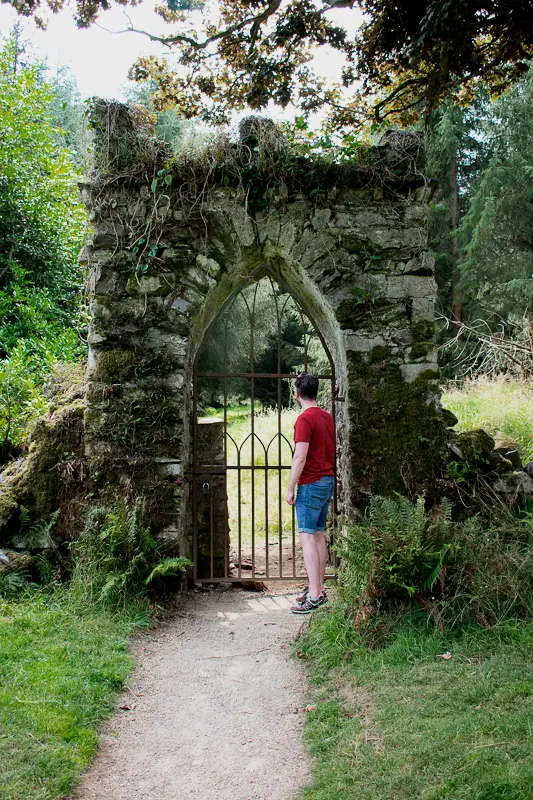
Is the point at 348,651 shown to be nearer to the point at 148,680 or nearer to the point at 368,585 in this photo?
the point at 368,585

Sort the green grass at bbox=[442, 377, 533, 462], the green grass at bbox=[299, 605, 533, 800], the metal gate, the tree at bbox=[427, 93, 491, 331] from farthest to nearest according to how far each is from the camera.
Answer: the tree at bbox=[427, 93, 491, 331] < the green grass at bbox=[442, 377, 533, 462] < the metal gate < the green grass at bbox=[299, 605, 533, 800]

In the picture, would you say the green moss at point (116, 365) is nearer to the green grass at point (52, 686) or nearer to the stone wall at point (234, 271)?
the stone wall at point (234, 271)

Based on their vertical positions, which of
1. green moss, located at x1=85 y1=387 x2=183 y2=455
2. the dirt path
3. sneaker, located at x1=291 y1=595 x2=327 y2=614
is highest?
green moss, located at x1=85 y1=387 x2=183 y2=455

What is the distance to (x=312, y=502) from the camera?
15.1 ft

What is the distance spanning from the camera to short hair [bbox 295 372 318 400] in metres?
4.72

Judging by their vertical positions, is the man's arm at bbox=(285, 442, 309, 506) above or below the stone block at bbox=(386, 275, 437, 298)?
below

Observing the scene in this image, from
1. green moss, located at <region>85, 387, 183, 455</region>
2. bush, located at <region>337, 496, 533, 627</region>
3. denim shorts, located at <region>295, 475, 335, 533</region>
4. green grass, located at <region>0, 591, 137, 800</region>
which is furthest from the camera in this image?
green moss, located at <region>85, 387, 183, 455</region>

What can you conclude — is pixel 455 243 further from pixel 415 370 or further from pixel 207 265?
pixel 207 265

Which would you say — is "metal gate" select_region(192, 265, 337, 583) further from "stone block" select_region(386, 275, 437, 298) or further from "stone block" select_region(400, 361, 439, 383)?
Result: "stone block" select_region(386, 275, 437, 298)

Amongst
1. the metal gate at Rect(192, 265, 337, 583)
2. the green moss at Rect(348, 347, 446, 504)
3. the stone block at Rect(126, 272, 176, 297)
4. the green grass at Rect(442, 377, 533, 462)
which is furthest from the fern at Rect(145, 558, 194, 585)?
the green grass at Rect(442, 377, 533, 462)

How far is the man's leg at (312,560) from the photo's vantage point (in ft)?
15.1

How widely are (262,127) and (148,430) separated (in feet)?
9.23

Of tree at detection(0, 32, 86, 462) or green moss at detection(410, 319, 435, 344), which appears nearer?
green moss at detection(410, 319, 435, 344)

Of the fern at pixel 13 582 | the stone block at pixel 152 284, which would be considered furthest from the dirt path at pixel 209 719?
the stone block at pixel 152 284
